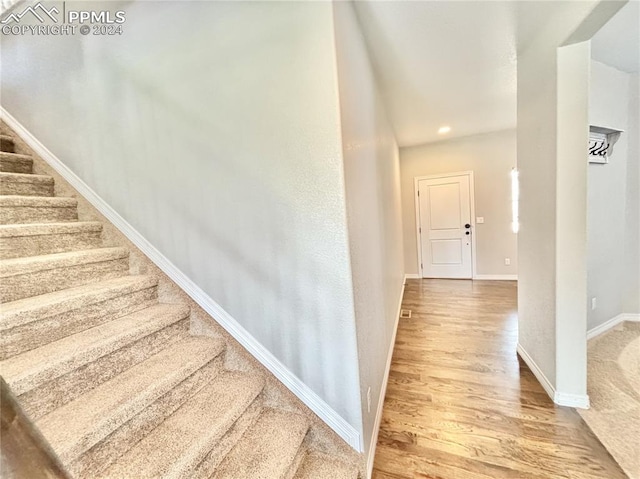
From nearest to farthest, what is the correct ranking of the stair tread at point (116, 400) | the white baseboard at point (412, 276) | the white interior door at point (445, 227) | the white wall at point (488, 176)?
the stair tread at point (116, 400) < the white wall at point (488, 176) < the white interior door at point (445, 227) < the white baseboard at point (412, 276)

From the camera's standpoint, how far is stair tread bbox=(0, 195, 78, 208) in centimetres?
169

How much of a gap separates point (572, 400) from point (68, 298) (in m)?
3.08

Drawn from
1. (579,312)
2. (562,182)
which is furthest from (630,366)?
(562,182)

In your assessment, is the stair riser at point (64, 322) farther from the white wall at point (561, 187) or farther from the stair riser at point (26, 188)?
the white wall at point (561, 187)

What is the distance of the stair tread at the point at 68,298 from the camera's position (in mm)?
1178

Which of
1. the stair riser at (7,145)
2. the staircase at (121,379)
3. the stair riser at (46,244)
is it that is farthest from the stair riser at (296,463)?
the stair riser at (7,145)

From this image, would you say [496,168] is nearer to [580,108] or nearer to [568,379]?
[580,108]

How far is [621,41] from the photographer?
2.26 meters

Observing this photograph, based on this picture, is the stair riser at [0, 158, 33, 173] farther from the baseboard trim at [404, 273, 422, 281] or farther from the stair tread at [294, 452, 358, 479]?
the baseboard trim at [404, 273, 422, 281]

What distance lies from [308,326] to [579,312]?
1.80m

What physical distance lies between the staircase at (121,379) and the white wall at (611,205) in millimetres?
3130

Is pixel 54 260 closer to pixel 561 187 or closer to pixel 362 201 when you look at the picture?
pixel 362 201
